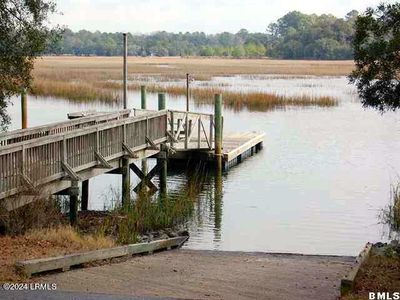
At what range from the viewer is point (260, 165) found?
105ft

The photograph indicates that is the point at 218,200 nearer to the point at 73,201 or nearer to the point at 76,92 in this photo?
the point at 73,201

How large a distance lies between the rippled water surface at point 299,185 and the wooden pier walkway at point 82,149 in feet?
6.27

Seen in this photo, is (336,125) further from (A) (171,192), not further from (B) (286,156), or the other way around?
(A) (171,192)

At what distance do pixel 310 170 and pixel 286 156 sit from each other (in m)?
4.01

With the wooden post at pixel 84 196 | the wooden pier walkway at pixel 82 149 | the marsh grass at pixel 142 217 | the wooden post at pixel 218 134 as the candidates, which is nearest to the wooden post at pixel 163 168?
the wooden pier walkway at pixel 82 149

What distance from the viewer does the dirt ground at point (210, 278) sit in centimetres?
918

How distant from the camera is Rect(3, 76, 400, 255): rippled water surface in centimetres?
1912

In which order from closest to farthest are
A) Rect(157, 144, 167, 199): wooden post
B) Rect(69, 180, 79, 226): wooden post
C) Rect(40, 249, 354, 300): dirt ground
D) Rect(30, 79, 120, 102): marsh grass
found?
Rect(40, 249, 354, 300): dirt ground, Rect(69, 180, 79, 226): wooden post, Rect(157, 144, 167, 199): wooden post, Rect(30, 79, 120, 102): marsh grass

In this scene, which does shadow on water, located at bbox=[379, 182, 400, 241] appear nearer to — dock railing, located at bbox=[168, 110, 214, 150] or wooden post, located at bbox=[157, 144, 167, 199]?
wooden post, located at bbox=[157, 144, 167, 199]

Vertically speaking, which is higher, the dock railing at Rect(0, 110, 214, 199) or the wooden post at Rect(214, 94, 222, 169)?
the dock railing at Rect(0, 110, 214, 199)

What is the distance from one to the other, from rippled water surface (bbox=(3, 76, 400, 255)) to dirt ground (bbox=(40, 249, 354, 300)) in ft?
16.3

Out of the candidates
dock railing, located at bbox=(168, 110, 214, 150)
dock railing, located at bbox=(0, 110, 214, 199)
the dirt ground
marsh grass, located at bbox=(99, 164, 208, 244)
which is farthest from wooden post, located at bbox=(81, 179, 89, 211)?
the dirt ground

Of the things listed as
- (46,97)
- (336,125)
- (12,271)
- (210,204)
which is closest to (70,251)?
(12,271)

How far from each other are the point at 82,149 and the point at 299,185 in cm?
1147
